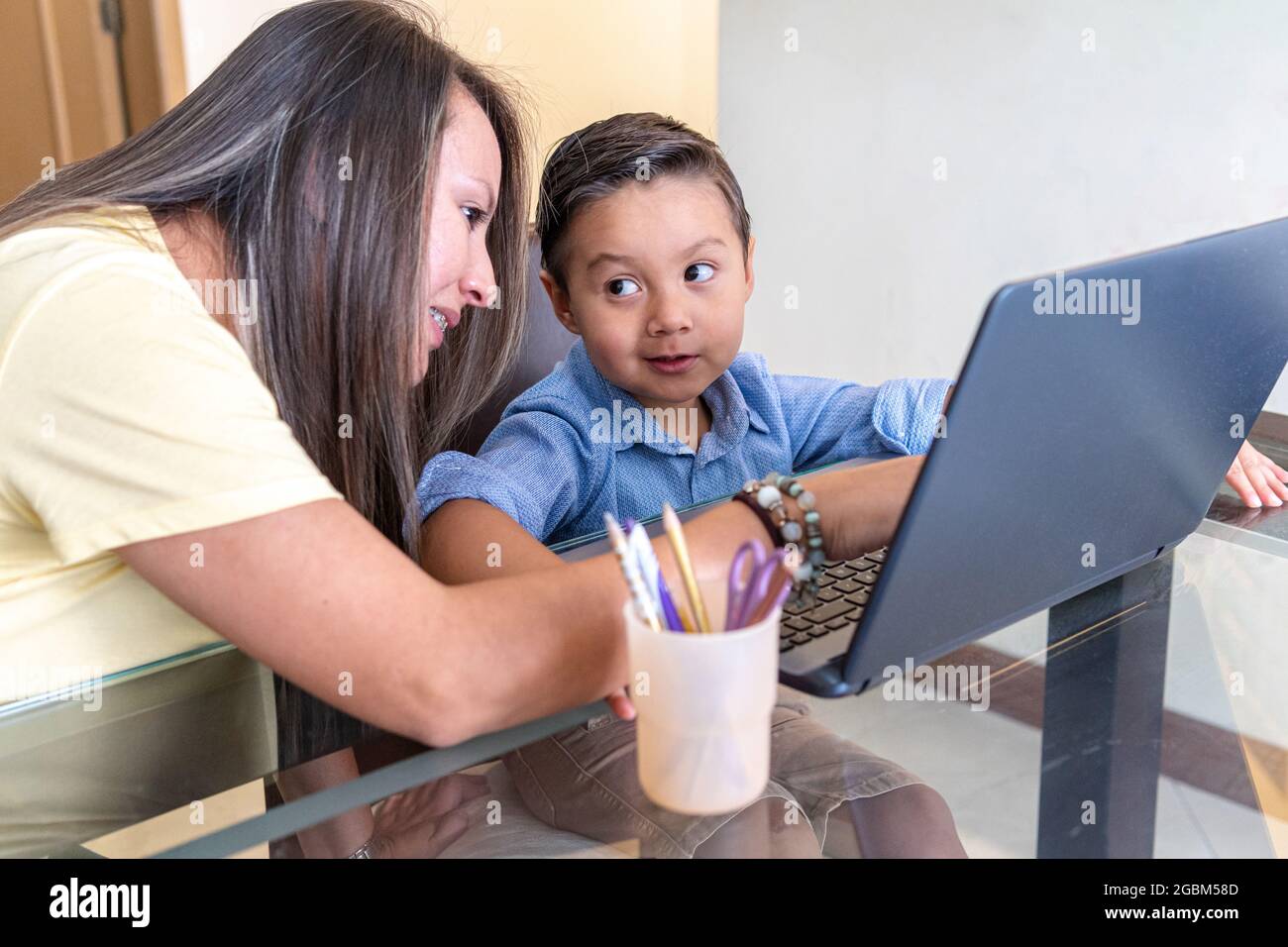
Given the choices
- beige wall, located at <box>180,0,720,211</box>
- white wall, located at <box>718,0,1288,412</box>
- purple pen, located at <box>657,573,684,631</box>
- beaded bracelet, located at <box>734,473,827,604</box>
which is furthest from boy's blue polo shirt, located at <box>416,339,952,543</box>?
beige wall, located at <box>180,0,720,211</box>

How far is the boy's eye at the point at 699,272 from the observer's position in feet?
4.09

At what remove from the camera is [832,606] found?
0.92 m

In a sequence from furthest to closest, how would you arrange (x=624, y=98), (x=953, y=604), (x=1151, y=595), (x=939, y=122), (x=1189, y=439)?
(x=624, y=98)
(x=939, y=122)
(x=1151, y=595)
(x=1189, y=439)
(x=953, y=604)

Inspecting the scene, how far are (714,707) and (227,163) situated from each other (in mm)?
545

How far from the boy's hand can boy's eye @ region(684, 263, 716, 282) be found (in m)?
0.54

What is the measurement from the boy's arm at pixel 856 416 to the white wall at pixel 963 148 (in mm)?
1194

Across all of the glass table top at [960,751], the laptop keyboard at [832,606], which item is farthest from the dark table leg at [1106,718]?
the laptop keyboard at [832,606]

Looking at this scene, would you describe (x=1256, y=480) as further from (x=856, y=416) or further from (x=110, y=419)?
(x=110, y=419)

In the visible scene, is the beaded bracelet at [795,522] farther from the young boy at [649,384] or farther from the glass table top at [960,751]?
the young boy at [649,384]

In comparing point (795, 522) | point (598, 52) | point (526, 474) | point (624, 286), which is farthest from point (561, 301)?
point (598, 52)

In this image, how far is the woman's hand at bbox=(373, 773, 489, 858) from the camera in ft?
2.30

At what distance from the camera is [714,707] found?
64 centimetres
